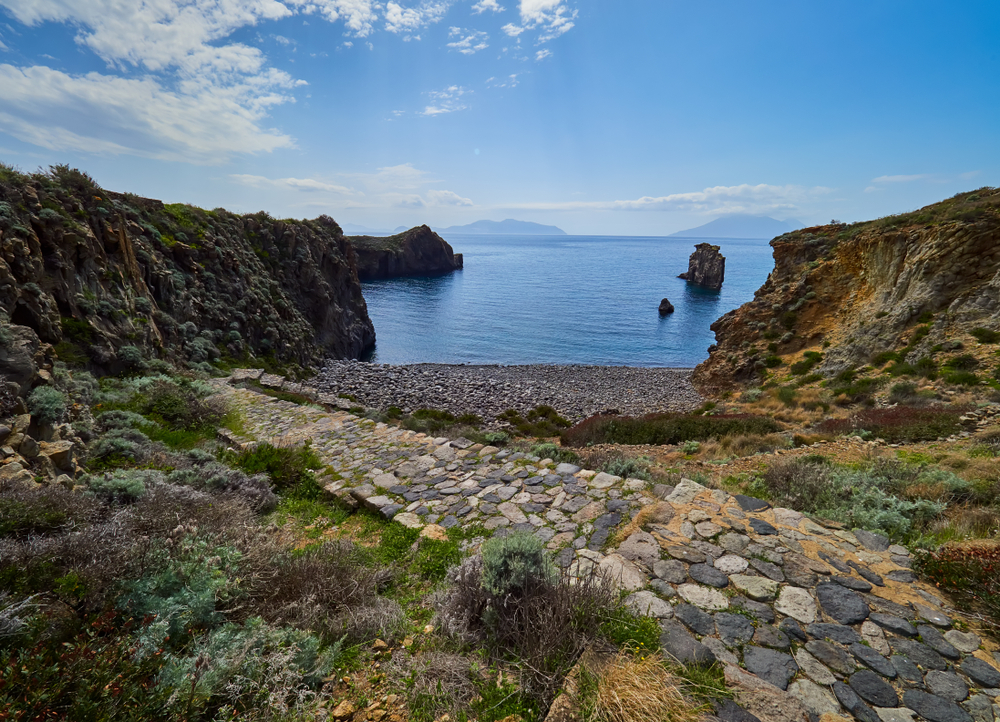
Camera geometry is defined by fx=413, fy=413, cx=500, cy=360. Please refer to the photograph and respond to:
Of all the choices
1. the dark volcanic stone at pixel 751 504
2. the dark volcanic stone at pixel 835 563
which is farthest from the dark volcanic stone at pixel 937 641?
the dark volcanic stone at pixel 751 504

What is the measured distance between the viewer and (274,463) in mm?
7473

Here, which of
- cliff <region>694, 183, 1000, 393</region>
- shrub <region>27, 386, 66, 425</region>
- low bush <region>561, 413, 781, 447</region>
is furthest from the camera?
cliff <region>694, 183, 1000, 393</region>

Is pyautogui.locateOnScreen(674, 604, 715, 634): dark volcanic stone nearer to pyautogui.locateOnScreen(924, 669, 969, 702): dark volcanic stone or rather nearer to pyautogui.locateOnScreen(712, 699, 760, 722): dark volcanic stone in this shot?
pyautogui.locateOnScreen(712, 699, 760, 722): dark volcanic stone

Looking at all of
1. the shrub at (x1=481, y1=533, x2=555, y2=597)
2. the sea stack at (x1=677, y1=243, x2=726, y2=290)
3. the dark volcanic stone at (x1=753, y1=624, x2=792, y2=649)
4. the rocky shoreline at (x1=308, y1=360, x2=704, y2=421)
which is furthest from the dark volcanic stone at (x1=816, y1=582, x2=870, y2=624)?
the sea stack at (x1=677, y1=243, x2=726, y2=290)

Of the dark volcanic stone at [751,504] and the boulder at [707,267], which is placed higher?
the boulder at [707,267]

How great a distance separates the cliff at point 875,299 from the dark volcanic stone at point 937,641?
53.3 feet

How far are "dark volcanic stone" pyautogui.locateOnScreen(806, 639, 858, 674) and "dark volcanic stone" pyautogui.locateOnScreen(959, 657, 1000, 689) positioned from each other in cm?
79

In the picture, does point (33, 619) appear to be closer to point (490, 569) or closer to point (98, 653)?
point (98, 653)

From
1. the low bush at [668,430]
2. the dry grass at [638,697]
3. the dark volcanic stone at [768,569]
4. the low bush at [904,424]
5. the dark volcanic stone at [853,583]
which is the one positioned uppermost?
the dry grass at [638,697]

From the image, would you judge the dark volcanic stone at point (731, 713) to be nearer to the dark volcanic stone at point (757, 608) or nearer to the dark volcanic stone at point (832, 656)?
the dark volcanic stone at point (832, 656)

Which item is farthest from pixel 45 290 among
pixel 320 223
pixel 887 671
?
pixel 320 223

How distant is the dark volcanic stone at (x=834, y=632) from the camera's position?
11.5 ft

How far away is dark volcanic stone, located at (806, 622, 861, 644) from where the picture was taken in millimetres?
3492

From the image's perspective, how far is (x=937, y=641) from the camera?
3443mm
